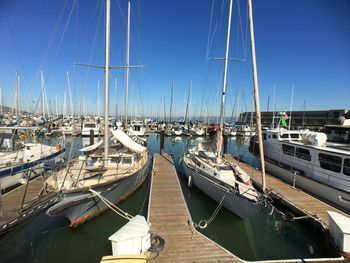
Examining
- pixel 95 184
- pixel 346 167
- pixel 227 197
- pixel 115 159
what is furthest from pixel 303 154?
pixel 95 184

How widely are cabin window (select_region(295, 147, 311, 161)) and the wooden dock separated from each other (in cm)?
1805

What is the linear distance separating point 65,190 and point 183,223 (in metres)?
5.71

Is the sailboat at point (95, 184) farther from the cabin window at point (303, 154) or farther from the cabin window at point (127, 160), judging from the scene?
the cabin window at point (303, 154)

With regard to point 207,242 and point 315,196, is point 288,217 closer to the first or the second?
point 315,196

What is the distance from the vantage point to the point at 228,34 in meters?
16.5

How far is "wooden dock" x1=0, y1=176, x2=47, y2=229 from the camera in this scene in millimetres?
8625

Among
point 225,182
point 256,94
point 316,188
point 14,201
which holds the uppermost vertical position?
point 256,94

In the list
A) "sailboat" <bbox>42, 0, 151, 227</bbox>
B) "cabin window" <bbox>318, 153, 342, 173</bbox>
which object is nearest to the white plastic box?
"sailboat" <bbox>42, 0, 151, 227</bbox>

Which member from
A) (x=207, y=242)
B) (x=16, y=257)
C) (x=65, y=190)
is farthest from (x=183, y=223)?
(x=16, y=257)

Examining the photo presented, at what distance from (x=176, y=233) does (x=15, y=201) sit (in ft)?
28.7

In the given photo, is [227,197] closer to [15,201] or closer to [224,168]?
[224,168]

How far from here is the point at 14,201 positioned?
11.2 metres

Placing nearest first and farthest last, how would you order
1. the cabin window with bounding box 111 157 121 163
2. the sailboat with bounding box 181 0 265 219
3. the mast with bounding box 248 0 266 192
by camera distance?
the mast with bounding box 248 0 266 192, the sailboat with bounding box 181 0 265 219, the cabin window with bounding box 111 157 121 163

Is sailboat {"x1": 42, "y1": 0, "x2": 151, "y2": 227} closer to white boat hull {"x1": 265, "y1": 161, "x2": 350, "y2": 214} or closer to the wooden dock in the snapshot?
the wooden dock
